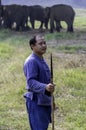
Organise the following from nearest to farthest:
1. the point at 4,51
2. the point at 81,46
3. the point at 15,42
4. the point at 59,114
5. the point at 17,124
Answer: the point at 17,124 < the point at 59,114 < the point at 4,51 < the point at 81,46 < the point at 15,42

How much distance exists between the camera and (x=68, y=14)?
22891 millimetres

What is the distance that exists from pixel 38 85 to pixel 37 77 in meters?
0.13

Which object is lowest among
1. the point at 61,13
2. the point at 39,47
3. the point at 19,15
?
the point at 19,15

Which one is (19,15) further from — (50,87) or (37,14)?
(50,87)

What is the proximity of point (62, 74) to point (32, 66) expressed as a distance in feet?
18.4

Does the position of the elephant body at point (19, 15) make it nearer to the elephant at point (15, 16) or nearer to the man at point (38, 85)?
the elephant at point (15, 16)

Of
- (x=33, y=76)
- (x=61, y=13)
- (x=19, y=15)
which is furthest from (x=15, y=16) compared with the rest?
(x=33, y=76)

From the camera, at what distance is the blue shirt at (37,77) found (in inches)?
192

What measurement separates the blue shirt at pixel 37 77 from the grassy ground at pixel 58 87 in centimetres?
209

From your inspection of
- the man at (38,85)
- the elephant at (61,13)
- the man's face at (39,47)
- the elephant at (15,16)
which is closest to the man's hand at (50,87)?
the man at (38,85)

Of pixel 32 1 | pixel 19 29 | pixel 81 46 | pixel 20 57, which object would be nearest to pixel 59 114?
pixel 20 57

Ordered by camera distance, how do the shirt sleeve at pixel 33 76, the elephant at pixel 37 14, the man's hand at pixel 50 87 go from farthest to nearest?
the elephant at pixel 37 14, the shirt sleeve at pixel 33 76, the man's hand at pixel 50 87

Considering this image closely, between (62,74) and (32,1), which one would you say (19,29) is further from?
(32,1)

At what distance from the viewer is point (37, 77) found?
195 inches
